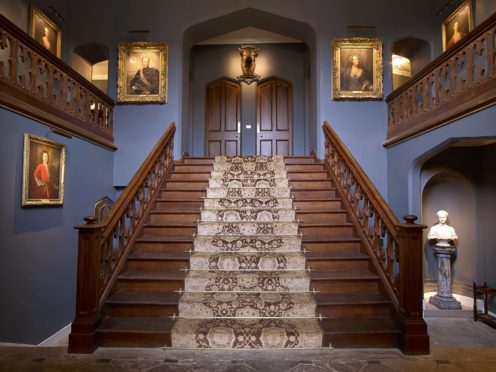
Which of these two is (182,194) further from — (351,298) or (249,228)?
(351,298)

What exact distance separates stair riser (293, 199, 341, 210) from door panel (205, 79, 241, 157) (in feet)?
14.7

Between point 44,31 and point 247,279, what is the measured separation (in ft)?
20.2

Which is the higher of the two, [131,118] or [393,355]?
[131,118]

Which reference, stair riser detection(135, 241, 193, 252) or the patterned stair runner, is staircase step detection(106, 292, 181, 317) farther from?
stair riser detection(135, 241, 193, 252)

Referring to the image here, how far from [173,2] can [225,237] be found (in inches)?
215

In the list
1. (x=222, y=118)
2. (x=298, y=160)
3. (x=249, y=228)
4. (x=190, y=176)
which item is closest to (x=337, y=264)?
(x=249, y=228)

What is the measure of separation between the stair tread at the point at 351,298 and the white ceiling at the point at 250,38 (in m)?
6.87

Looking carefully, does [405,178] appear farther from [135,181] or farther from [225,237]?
[135,181]

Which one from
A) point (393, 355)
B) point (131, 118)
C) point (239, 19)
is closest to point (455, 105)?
point (393, 355)

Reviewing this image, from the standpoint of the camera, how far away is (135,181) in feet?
14.3

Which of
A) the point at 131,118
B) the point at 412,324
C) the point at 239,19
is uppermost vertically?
the point at 239,19

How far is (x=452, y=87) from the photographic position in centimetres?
453

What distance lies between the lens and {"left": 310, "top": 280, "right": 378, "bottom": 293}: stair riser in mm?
3645

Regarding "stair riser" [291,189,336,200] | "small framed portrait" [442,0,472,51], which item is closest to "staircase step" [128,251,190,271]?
"stair riser" [291,189,336,200]
